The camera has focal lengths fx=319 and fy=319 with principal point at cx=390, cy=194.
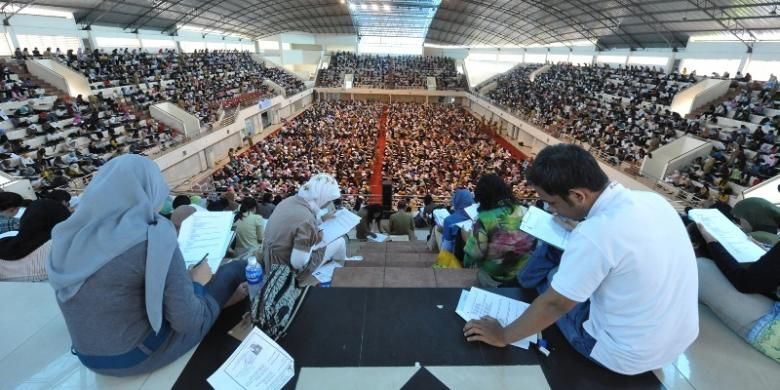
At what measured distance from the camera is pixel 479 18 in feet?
108

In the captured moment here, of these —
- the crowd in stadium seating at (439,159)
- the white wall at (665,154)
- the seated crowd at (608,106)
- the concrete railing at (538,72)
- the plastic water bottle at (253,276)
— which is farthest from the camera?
the concrete railing at (538,72)

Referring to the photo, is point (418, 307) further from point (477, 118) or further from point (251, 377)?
point (477, 118)

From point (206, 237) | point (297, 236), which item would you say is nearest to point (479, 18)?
point (297, 236)

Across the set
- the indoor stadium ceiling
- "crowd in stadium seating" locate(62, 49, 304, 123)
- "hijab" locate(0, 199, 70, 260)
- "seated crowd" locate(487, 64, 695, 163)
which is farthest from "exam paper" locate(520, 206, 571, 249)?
the indoor stadium ceiling

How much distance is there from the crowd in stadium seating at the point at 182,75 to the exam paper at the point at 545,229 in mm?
19059

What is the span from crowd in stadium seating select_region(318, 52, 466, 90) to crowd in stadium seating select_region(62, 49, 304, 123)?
7538 mm

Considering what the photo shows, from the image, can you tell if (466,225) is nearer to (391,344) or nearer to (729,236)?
(391,344)

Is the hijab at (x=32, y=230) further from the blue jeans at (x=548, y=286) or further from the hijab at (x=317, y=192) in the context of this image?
the blue jeans at (x=548, y=286)

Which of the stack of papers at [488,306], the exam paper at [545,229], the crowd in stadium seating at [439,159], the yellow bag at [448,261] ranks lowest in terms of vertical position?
the crowd in stadium seating at [439,159]

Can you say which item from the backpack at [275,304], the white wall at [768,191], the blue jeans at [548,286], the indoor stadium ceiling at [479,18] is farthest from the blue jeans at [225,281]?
the indoor stadium ceiling at [479,18]

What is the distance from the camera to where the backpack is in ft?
5.93

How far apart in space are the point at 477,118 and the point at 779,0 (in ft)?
64.7

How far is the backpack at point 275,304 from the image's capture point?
1808 mm

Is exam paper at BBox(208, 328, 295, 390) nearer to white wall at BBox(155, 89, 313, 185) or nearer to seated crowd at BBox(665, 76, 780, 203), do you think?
seated crowd at BBox(665, 76, 780, 203)
